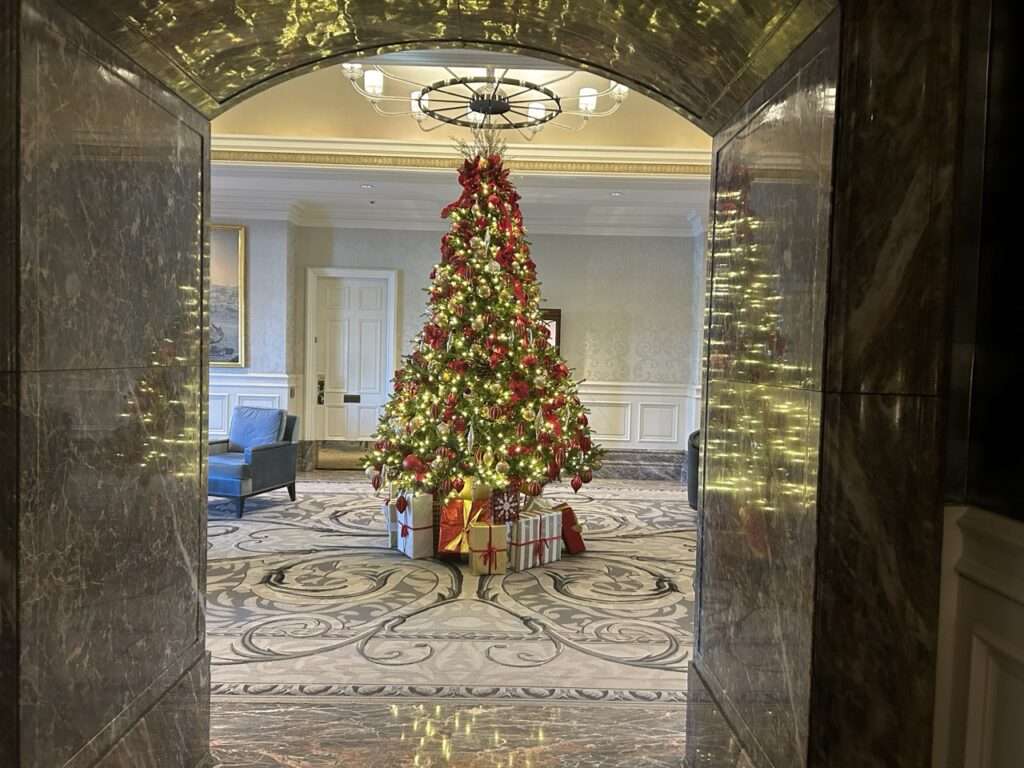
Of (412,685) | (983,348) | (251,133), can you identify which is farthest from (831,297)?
(251,133)

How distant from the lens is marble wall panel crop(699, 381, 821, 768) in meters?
1.67

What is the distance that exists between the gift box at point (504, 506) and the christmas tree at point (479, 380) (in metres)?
0.07

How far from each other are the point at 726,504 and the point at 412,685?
1828 millimetres

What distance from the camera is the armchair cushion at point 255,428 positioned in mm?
7242

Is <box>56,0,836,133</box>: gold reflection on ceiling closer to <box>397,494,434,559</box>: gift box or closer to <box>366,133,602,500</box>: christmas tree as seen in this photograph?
<box>366,133,602,500</box>: christmas tree

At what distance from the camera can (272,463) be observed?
702 centimetres

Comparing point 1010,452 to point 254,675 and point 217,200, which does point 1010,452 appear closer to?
point 254,675

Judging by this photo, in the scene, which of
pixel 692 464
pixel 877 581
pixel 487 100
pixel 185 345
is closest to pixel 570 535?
pixel 692 464

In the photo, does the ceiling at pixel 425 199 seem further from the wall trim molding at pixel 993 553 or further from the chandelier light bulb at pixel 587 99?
the wall trim molding at pixel 993 553

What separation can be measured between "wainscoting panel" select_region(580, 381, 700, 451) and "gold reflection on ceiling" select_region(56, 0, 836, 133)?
22.8 ft

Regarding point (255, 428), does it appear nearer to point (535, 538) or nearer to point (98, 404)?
point (535, 538)

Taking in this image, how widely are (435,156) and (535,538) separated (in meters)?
3.71

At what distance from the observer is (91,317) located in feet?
5.96
